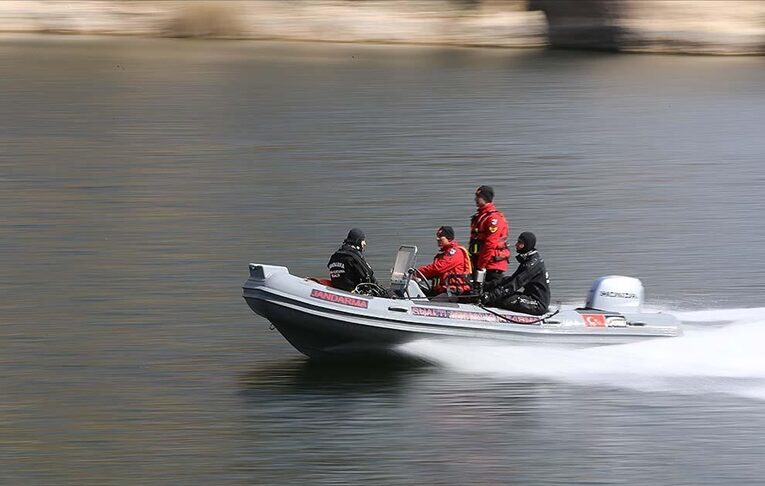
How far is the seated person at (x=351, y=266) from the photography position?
13312 mm

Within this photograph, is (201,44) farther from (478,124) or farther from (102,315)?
(102,315)

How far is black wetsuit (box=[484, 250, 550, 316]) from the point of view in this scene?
43.8 feet

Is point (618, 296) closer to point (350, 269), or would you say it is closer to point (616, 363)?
point (616, 363)

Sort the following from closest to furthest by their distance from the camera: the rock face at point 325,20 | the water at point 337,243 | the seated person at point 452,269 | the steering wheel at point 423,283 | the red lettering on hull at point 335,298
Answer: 1. the water at point 337,243
2. the red lettering on hull at point 335,298
3. the seated person at point 452,269
4. the steering wheel at point 423,283
5. the rock face at point 325,20

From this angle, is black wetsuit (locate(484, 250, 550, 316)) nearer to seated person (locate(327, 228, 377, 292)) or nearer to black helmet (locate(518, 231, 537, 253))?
black helmet (locate(518, 231, 537, 253))

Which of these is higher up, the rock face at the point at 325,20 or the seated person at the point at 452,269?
the rock face at the point at 325,20

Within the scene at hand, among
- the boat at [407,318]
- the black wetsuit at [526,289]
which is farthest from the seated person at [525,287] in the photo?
the boat at [407,318]

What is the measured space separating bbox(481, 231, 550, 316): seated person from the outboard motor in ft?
2.28

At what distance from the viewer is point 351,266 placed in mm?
13320

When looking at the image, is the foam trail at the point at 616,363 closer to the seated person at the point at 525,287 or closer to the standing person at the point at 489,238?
the seated person at the point at 525,287

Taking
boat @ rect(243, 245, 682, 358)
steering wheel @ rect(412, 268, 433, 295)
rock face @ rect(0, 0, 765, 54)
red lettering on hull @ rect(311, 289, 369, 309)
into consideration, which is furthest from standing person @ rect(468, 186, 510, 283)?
rock face @ rect(0, 0, 765, 54)

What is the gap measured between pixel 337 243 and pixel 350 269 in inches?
242

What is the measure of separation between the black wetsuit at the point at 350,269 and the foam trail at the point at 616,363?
0.91 meters

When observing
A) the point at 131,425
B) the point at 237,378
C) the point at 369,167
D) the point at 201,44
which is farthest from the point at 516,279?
the point at 201,44
